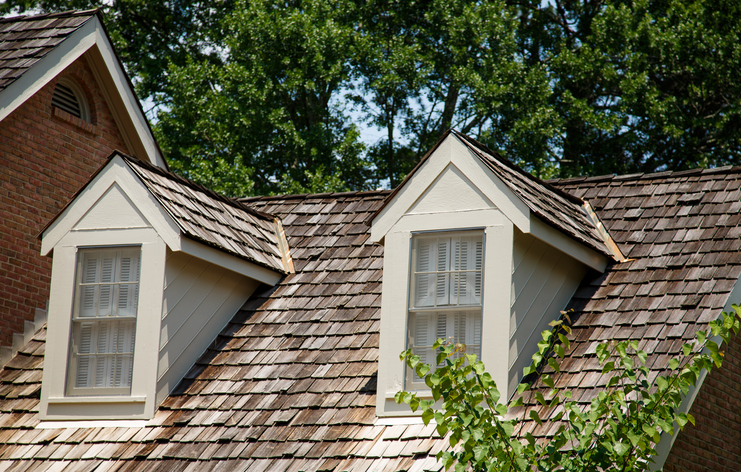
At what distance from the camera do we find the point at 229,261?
304 inches

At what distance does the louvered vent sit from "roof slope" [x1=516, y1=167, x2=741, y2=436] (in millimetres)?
5923

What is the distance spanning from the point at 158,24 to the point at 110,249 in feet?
65.7

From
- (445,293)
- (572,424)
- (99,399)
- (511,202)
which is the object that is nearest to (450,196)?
(511,202)

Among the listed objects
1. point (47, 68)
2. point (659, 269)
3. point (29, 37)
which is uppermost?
point (29, 37)

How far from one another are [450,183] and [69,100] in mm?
5309

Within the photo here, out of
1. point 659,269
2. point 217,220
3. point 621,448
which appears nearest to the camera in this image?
point 621,448

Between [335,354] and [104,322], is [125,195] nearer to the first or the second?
[104,322]

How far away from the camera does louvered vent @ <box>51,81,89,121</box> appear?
31.6ft

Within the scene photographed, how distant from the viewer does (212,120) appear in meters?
21.7

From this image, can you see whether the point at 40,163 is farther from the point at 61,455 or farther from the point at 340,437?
the point at 340,437

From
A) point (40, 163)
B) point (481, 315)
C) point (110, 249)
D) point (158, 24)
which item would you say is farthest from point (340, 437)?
point (158, 24)

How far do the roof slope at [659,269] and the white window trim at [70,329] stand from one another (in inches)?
130

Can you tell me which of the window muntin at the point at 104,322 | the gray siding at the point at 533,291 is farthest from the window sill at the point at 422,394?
the window muntin at the point at 104,322

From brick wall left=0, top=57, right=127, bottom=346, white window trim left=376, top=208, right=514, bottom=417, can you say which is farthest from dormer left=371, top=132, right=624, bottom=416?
brick wall left=0, top=57, right=127, bottom=346
